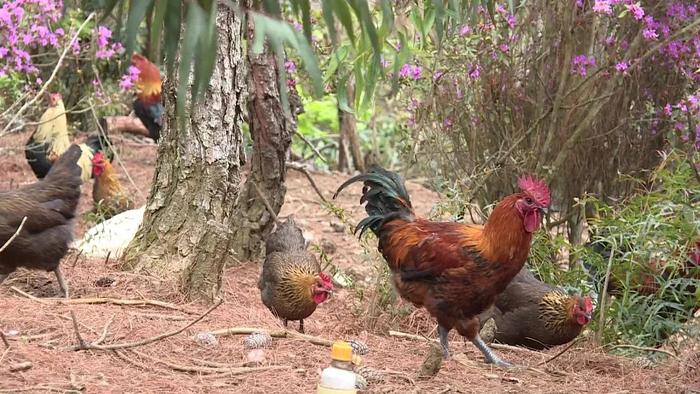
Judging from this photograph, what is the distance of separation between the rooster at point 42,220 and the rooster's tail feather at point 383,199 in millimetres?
1945

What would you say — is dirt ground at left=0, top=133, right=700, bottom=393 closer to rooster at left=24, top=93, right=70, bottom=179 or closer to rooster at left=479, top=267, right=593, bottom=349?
Result: rooster at left=479, top=267, right=593, bottom=349

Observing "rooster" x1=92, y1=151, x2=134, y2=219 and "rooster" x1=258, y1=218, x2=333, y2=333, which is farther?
"rooster" x1=92, y1=151, x2=134, y2=219

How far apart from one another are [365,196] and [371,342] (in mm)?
1003

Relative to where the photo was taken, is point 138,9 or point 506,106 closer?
point 138,9

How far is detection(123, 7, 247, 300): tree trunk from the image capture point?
6.06m

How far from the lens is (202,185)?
615 cm

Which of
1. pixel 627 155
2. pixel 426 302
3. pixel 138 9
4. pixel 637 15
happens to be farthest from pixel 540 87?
pixel 138 9

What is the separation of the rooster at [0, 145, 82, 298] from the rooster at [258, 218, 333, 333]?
144 centimetres

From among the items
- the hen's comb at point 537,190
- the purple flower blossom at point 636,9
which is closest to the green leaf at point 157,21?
the hen's comb at point 537,190

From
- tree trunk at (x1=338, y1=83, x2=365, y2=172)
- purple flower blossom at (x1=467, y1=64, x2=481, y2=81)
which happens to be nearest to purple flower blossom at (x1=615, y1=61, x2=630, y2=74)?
purple flower blossom at (x1=467, y1=64, x2=481, y2=81)

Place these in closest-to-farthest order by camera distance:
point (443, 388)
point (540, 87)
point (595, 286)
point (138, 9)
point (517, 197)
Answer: point (138, 9) < point (443, 388) < point (517, 197) < point (595, 286) < point (540, 87)

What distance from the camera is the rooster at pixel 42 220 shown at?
5.70m

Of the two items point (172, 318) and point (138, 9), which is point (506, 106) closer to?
point (172, 318)

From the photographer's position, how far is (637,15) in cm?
Result: 575
